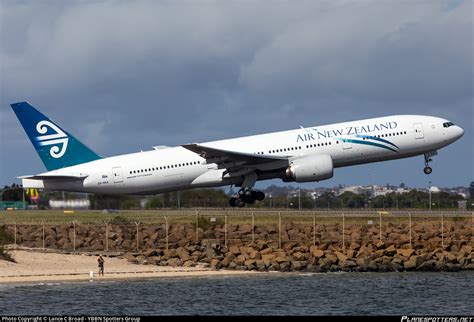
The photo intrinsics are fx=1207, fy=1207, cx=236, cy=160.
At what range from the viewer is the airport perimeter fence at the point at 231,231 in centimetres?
6844

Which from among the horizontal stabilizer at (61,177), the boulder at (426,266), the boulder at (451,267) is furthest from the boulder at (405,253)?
the horizontal stabilizer at (61,177)

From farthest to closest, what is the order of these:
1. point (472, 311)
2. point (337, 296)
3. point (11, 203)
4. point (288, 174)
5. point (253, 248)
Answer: point (11, 203), point (288, 174), point (253, 248), point (337, 296), point (472, 311)

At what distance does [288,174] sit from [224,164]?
384cm

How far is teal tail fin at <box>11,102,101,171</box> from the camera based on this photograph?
73562 mm

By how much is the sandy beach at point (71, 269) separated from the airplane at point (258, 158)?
8.03 meters

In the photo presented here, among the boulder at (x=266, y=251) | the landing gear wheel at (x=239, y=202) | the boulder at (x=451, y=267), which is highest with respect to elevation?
the landing gear wheel at (x=239, y=202)

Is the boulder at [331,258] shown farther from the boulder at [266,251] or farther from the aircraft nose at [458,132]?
the aircraft nose at [458,132]

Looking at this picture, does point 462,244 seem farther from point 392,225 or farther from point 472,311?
point 472,311

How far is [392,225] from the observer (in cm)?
7319

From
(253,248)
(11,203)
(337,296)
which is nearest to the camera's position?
(337,296)

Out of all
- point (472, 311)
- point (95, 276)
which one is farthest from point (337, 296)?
point (95, 276)

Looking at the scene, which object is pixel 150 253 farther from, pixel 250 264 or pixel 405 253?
pixel 405 253

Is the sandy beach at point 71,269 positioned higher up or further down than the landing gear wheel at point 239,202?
further down

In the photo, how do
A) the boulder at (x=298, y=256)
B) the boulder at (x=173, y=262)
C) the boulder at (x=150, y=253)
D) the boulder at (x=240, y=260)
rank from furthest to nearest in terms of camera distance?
1. the boulder at (x=150, y=253)
2. the boulder at (x=298, y=256)
3. the boulder at (x=173, y=262)
4. the boulder at (x=240, y=260)
